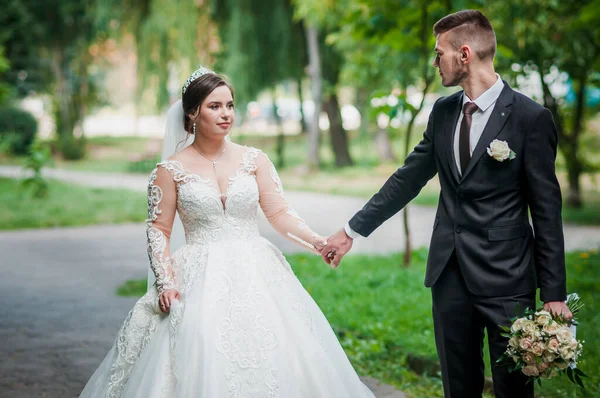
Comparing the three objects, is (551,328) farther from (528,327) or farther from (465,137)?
(465,137)

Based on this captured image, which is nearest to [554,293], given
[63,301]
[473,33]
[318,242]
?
[473,33]

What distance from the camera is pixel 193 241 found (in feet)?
14.6

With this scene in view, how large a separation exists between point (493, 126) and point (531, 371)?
1092 mm

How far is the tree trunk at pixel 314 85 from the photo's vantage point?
22.0 meters

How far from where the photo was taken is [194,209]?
434 centimetres

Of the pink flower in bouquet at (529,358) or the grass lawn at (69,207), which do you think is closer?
the pink flower in bouquet at (529,358)

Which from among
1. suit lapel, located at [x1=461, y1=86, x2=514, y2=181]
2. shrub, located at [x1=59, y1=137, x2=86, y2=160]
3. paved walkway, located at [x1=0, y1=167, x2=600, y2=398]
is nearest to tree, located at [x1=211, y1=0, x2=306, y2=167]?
paved walkway, located at [x1=0, y1=167, x2=600, y2=398]

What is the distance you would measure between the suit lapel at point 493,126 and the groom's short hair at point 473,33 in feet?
0.75

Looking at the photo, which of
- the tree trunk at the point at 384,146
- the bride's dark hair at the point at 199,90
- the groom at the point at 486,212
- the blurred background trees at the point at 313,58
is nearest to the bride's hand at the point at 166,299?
the bride's dark hair at the point at 199,90

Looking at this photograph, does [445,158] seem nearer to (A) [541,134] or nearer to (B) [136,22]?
Result: (A) [541,134]

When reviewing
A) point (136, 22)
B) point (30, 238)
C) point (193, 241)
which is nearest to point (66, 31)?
point (136, 22)

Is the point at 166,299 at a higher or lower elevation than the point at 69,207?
higher

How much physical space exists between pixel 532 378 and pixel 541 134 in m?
1.07

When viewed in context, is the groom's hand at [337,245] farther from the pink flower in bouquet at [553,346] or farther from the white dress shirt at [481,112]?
the pink flower in bouquet at [553,346]
